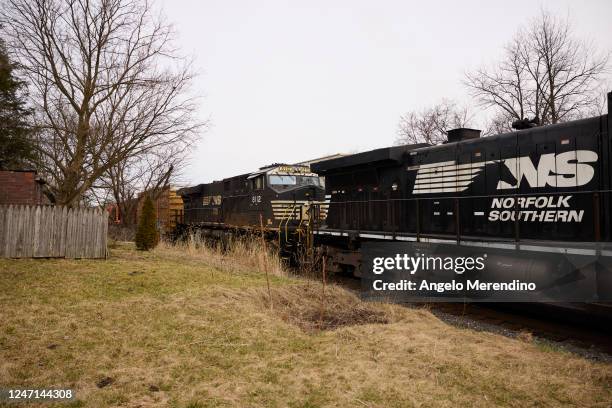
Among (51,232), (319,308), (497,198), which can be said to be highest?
(497,198)

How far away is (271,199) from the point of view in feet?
52.9

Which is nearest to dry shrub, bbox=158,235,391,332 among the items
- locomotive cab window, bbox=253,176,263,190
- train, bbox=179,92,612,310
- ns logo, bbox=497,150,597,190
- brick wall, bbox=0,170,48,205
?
train, bbox=179,92,612,310

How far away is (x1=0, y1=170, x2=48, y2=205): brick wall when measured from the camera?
68.4 ft

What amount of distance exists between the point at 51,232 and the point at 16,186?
12321mm

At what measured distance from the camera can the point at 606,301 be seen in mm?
5535

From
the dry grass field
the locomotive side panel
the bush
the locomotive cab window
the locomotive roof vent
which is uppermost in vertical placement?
the locomotive roof vent

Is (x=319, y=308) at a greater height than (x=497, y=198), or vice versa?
(x=497, y=198)

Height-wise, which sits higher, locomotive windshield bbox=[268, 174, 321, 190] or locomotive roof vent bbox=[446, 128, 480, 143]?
locomotive roof vent bbox=[446, 128, 480, 143]

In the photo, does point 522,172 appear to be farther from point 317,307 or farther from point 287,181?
point 287,181

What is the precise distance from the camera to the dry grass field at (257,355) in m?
3.79

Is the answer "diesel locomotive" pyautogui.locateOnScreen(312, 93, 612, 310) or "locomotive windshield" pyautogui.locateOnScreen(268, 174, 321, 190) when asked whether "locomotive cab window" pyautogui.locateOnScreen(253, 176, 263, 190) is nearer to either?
"locomotive windshield" pyautogui.locateOnScreen(268, 174, 321, 190)

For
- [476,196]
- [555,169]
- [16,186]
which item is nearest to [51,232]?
[476,196]

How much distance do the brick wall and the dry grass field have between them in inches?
627

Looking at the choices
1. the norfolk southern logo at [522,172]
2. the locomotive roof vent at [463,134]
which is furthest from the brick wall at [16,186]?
the locomotive roof vent at [463,134]
